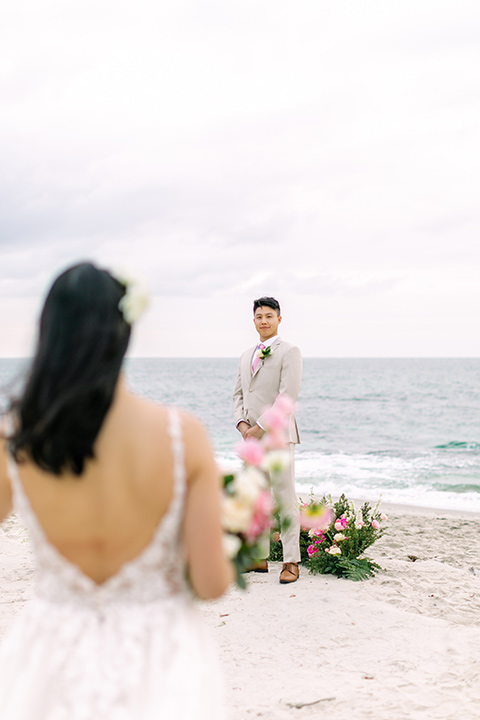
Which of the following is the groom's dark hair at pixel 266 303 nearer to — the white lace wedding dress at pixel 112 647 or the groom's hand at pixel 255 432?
the groom's hand at pixel 255 432

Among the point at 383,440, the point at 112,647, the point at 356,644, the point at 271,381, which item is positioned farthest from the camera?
the point at 383,440

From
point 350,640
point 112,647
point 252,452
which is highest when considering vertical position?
point 252,452

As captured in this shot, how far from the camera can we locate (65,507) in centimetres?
151

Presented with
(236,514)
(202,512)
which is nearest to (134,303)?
(202,512)

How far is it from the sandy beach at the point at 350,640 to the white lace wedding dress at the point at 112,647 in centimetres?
235

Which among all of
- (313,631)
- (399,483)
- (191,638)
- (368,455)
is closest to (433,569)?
(313,631)

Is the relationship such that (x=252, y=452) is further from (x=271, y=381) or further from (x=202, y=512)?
(x=271, y=381)

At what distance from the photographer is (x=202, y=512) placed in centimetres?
146

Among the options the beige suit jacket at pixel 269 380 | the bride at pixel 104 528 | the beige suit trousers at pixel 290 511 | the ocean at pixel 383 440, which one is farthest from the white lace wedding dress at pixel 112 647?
the beige suit jacket at pixel 269 380

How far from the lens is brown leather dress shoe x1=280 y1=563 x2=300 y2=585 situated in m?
5.68

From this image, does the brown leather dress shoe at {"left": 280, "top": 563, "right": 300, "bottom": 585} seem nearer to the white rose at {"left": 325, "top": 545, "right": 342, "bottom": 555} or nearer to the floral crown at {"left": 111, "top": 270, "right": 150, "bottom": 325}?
the white rose at {"left": 325, "top": 545, "right": 342, "bottom": 555}

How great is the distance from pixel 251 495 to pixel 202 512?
0.79 ft

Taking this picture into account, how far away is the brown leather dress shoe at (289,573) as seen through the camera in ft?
18.6

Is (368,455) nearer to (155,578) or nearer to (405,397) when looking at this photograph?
(155,578)
